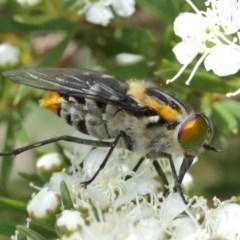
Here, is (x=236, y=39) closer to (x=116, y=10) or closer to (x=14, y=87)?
(x=116, y=10)

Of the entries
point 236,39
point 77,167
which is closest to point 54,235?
point 77,167

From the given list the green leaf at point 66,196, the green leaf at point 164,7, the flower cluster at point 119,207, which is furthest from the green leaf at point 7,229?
the green leaf at point 164,7

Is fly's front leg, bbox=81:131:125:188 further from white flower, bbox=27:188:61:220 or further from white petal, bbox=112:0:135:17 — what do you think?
white petal, bbox=112:0:135:17

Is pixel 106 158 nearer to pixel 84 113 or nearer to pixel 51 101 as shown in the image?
pixel 84 113

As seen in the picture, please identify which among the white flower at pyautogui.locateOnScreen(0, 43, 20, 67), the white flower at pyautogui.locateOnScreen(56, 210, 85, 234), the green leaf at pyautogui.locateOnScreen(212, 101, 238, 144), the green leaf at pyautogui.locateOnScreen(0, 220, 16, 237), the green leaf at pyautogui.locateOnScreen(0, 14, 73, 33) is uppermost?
the green leaf at pyautogui.locateOnScreen(0, 14, 73, 33)

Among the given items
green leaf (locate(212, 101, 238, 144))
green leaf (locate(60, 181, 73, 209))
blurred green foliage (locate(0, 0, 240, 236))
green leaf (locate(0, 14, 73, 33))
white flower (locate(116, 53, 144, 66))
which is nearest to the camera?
green leaf (locate(60, 181, 73, 209))

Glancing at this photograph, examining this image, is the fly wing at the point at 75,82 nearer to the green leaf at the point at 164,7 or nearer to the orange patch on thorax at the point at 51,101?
the orange patch on thorax at the point at 51,101

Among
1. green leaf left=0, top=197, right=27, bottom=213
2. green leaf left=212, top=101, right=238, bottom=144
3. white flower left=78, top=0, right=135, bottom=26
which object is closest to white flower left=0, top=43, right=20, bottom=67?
white flower left=78, top=0, right=135, bottom=26
